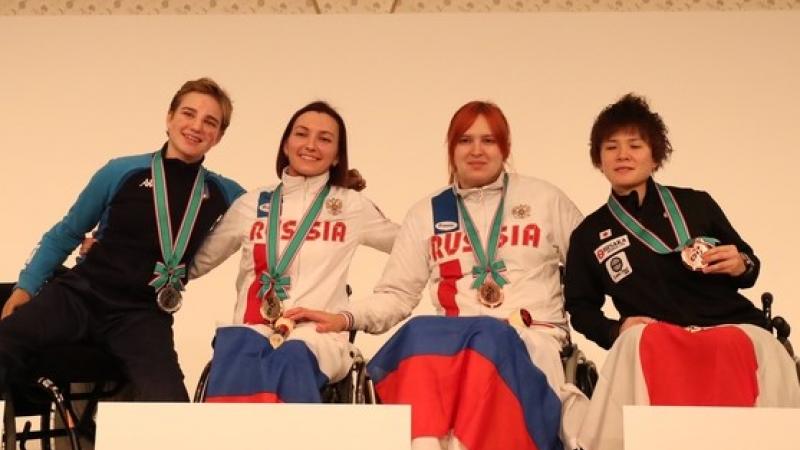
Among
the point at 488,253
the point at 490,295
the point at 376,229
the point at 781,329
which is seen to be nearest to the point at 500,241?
the point at 488,253

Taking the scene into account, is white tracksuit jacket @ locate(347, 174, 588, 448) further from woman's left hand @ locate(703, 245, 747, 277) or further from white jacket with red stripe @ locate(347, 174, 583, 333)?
woman's left hand @ locate(703, 245, 747, 277)

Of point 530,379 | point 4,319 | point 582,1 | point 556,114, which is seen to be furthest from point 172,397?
point 582,1

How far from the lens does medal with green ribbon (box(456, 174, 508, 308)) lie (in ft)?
11.0

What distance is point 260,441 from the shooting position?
2.33 metres

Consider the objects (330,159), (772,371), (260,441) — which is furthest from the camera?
(330,159)

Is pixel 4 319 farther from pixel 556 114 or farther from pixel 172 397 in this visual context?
pixel 556 114

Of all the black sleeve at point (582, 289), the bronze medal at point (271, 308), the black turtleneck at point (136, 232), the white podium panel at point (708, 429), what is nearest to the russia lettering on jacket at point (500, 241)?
the black sleeve at point (582, 289)

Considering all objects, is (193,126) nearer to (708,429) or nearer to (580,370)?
(580,370)

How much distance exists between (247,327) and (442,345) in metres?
0.59

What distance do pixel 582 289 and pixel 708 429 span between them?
3.50 feet

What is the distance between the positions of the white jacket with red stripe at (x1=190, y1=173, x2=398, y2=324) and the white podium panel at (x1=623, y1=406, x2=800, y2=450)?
1.39 m

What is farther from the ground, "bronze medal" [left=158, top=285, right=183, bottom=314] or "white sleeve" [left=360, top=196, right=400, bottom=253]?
"white sleeve" [left=360, top=196, right=400, bottom=253]

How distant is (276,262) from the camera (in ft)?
11.4

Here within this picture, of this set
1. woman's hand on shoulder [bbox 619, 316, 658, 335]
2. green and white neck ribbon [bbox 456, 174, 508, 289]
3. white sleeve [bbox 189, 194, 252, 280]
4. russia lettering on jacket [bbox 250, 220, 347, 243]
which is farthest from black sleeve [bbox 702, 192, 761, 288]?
white sleeve [bbox 189, 194, 252, 280]
